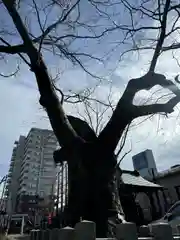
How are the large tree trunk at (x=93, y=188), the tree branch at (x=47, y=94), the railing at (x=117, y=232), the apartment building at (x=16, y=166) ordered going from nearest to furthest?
the railing at (x=117, y=232), the large tree trunk at (x=93, y=188), the tree branch at (x=47, y=94), the apartment building at (x=16, y=166)

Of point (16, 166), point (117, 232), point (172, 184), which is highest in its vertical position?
point (16, 166)

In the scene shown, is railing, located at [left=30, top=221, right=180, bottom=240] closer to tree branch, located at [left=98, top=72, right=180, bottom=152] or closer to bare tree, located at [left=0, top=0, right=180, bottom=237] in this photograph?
bare tree, located at [left=0, top=0, right=180, bottom=237]

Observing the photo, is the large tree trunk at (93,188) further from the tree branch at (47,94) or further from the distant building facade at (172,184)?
the distant building facade at (172,184)

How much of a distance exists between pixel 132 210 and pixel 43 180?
51689 mm

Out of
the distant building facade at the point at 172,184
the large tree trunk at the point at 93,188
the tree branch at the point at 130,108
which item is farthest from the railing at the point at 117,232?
the distant building facade at the point at 172,184

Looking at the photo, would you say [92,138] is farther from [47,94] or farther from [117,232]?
[117,232]

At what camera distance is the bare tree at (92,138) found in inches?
132

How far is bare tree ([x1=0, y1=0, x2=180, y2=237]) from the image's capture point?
336 centimetres

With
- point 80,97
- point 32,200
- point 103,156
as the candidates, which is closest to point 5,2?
point 80,97

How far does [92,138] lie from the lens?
432 centimetres

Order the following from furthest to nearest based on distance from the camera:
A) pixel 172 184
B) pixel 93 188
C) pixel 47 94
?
pixel 172 184
pixel 47 94
pixel 93 188

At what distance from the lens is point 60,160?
425cm

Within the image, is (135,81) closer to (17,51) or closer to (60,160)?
(60,160)

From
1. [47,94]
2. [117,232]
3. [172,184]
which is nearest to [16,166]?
[172,184]
